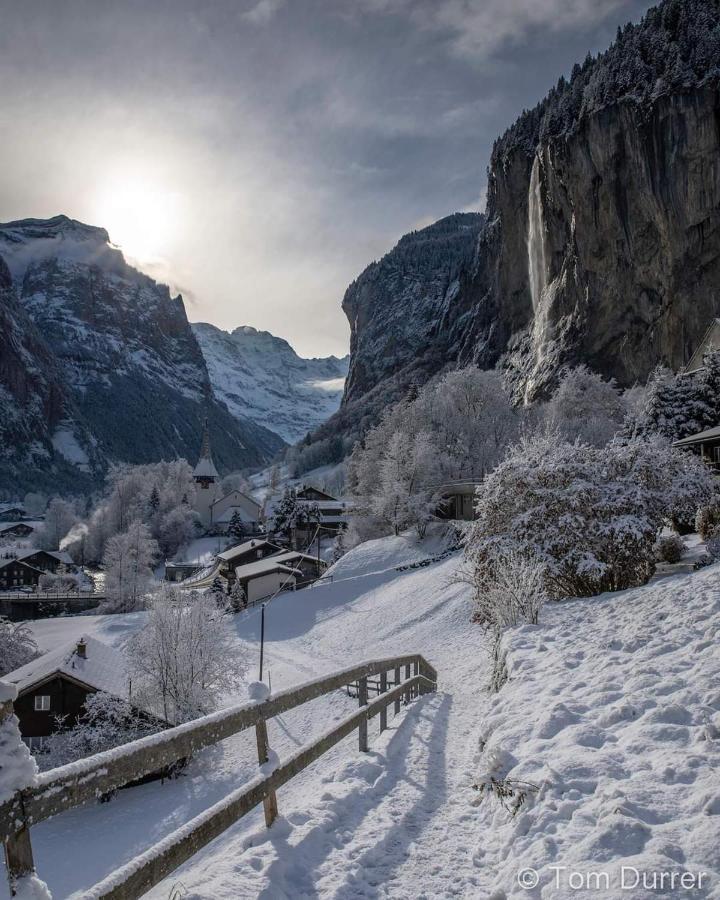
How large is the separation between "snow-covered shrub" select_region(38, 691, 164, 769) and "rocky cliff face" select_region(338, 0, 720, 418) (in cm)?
6051

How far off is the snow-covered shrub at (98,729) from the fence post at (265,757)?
24.3 metres

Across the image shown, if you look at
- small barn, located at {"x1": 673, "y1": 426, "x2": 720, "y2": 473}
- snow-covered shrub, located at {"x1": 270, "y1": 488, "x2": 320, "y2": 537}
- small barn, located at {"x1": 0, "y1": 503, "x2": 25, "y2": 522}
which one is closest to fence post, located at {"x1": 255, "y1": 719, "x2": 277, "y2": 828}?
small barn, located at {"x1": 673, "y1": 426, "x2": 720, "y2": 473}

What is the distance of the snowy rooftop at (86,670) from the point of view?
2761 cm

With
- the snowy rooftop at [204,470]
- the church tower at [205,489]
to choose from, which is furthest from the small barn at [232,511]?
the snowy rooftop at [204,470]

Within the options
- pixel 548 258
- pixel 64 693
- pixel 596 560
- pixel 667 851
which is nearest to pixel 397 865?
pixel 667 851

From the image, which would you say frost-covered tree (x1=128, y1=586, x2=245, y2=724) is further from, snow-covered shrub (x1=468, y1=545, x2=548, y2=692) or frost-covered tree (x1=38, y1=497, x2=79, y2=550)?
frost-covered tree (x1=38, y1=497, x2=79, y2=550)

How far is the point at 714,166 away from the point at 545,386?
28.3 m

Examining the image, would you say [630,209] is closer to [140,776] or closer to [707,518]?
[707,518]

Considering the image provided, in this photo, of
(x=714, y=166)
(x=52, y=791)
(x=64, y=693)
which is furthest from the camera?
(x=714, y=166)

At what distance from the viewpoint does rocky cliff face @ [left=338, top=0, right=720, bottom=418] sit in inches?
2387

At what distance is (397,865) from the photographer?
4438 millimetres

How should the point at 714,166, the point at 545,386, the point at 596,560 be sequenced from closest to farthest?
the point at 596,560 → the point at 714,166 → the point at 545,386

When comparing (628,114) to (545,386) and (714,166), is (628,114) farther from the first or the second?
(545,386)

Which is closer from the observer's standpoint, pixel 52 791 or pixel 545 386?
pixel 52 791
